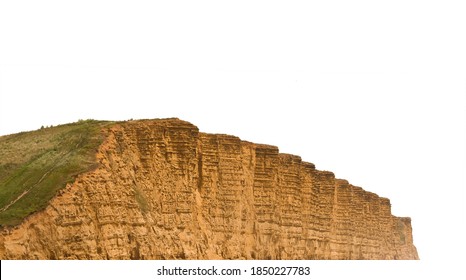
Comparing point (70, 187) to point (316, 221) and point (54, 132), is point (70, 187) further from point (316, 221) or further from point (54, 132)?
point (316, 221)

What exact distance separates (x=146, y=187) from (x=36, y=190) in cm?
726

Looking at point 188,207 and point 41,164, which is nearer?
point 41,164

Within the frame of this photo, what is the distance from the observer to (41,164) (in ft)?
236

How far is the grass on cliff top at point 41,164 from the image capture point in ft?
219

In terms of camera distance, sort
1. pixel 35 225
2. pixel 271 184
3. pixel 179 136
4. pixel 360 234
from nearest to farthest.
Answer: pixel 35 225 → pixel 179 136 → pixel 271 184 → pixel 360 234

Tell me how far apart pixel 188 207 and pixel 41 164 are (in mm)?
8686

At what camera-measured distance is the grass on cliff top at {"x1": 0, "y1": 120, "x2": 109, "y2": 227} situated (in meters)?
66.6

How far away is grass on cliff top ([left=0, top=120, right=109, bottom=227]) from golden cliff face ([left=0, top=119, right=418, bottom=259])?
2.11 feet

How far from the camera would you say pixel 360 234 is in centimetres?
9562

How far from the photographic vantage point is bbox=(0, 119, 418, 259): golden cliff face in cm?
6662

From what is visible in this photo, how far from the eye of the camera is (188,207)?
74.3 meters

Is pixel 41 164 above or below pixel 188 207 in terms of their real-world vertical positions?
above

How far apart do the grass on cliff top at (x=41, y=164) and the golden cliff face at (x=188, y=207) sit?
0.64 m

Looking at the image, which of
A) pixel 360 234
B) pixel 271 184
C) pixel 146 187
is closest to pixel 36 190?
pixel 146 187
